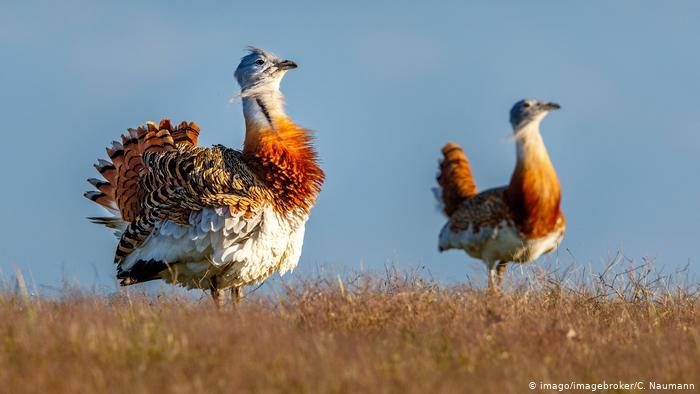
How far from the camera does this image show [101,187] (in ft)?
30.3

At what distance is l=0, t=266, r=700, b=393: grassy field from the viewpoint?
15.1ft

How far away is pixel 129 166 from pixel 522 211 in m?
3.79

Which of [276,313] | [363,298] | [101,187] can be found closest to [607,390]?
[363,298]

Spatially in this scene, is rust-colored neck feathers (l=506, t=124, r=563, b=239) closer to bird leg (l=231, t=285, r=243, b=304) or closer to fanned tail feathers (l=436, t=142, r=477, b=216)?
fanned tail feathers (l=436, t=142, r=477, b=216)

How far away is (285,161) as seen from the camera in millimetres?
8156

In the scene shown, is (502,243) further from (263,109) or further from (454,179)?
(263,109)

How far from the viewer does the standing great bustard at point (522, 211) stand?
855cm

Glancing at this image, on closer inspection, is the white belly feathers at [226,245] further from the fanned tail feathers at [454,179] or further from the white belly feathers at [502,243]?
the fanned tail feathers at [454,179]

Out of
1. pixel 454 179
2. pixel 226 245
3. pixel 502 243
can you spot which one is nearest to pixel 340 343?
pixel 226 245

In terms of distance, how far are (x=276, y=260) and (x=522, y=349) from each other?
115 inches

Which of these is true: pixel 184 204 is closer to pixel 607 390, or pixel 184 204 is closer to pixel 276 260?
pixel 276 260

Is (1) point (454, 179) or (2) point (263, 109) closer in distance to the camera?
(2) point (263, 109)

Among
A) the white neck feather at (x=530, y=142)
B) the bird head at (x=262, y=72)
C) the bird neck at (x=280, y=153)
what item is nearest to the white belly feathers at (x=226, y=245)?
the bird neck at (x=280, y=153)

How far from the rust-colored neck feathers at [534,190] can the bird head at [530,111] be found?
0.08 m
